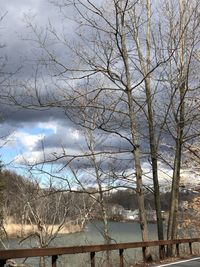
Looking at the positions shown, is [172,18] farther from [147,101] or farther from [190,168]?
[190,168]

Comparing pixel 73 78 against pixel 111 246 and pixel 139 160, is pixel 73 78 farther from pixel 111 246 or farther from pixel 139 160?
pixel 111 246

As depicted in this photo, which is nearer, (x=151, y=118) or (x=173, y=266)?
(x=173, y=266)

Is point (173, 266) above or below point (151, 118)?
below

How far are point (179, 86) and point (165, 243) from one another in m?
6.54

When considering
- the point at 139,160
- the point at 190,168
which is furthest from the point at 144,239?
the point at 190,168

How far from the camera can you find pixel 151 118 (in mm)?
21609

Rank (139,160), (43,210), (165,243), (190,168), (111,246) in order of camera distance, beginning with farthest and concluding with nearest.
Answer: (190,168) → (43,210) → (139,160) → (165,243) → (111,246)

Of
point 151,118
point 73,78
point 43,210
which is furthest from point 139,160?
point 43,210

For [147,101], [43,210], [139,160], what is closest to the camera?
[139,160]

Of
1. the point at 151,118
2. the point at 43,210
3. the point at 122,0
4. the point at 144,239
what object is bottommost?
the point at 144,239

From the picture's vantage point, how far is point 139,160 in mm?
19641

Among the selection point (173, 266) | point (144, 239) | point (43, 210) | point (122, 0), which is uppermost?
point (122, 0)

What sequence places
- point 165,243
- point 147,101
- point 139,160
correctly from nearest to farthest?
point 165,243
point 139,160
point 147,101

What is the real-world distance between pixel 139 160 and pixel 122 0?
6.10 meters
